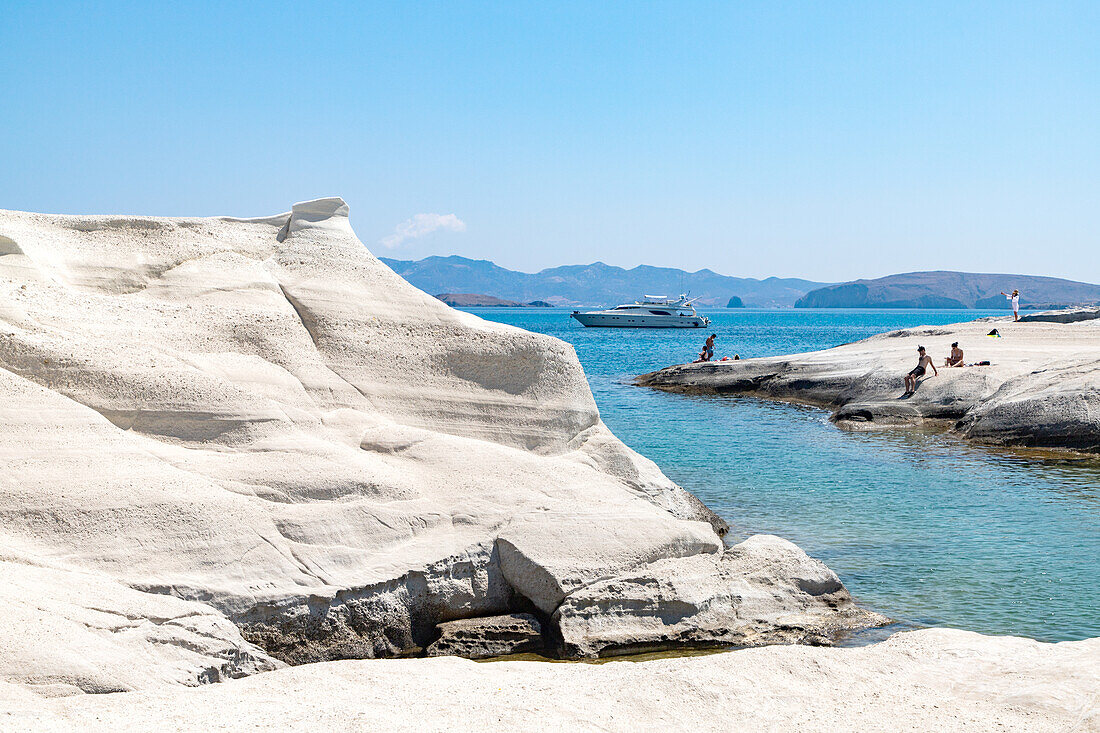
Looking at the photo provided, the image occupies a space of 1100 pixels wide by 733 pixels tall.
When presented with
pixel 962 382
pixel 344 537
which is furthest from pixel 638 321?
pixel 344 537

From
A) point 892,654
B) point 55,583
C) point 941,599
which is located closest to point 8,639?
point 55,583

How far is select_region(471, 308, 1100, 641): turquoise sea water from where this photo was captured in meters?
10.5

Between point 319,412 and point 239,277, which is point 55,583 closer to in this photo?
point 319,412

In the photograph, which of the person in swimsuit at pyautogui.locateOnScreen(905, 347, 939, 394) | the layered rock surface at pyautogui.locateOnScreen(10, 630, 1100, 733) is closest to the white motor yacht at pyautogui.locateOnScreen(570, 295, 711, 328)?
the person in swimsuit at pyautogui.locateOnScreen(905, 347, 939, 394)

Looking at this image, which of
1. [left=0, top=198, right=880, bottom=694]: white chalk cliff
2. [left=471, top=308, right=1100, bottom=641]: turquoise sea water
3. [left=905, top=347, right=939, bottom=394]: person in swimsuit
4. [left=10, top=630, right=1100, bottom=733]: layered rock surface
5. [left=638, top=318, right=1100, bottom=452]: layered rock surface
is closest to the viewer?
[left=10, top=630, right=1100, bottom=733]: layered rock surface

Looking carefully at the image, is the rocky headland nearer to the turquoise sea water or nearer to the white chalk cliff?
the white chalk cliff

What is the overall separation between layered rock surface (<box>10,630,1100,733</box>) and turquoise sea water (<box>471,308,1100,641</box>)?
403 cm

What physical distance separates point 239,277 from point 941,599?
951cm

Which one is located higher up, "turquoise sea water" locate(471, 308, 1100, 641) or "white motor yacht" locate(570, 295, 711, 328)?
"white motor yacht" locate(570, 295, 711, 328)

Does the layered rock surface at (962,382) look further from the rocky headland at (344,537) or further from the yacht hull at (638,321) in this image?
the yacht hull at (638,321)

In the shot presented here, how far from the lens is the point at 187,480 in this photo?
7.94 metres

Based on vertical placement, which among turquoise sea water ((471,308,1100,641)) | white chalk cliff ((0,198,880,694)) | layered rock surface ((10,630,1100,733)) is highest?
white chalk cliff ((0,198,880,694))

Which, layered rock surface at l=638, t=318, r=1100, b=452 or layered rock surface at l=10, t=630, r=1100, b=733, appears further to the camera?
layered rock surface at l=638, t=318, r=1100, b=452

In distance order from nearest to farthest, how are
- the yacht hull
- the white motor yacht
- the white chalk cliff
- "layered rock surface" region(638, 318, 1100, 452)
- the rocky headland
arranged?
the rocky headland < the white chalk cliff < "layered rock surface" region(638, 318, 1100, 452) < the white motor yacht < the yacht hull
